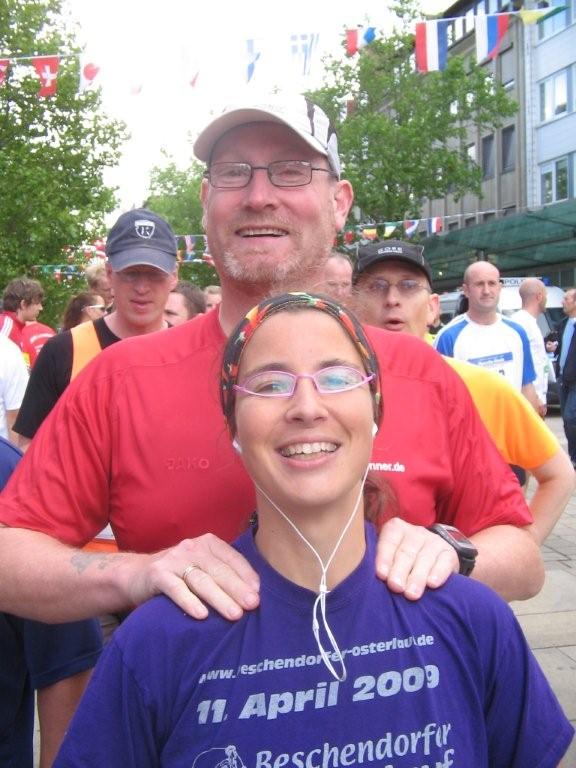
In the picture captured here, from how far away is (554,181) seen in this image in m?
34.9

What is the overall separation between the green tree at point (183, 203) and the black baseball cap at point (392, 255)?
3542 centimetres

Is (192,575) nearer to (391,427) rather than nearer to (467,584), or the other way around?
(467,584)

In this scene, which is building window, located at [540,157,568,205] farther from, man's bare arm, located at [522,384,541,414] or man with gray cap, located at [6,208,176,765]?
man with gray cap, located at [6,208,176,765]

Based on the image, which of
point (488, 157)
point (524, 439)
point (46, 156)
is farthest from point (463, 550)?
point (488, 157)

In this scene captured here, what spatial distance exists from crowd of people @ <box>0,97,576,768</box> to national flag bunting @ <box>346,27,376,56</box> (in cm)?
1228

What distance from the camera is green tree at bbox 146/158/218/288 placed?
4638 cm

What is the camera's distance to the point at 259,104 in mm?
1961

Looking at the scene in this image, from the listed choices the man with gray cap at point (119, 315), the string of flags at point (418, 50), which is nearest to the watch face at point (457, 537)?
the man with gray cap at point (119, 315)

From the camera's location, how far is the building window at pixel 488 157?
3984 cm

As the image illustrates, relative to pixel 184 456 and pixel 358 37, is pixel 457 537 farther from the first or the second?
pixel 358 37

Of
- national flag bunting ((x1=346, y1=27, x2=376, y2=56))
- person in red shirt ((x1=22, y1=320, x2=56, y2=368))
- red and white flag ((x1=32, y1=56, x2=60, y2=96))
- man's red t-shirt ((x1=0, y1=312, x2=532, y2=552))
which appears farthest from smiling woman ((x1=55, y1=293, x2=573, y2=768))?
national flag bunting ((x1=346, y1=27, x2=376, y2=56))

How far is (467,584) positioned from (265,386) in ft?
1.61

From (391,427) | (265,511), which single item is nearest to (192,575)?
(265,511)

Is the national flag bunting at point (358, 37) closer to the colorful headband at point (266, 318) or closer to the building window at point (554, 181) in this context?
the colorful headband at point (266, 318)
